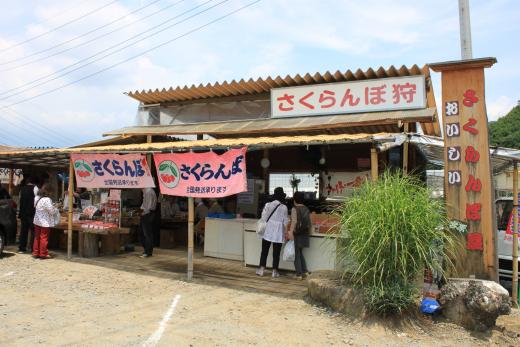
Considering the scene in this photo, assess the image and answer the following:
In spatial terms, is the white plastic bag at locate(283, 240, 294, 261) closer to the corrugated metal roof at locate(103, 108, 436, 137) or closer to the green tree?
the corrugated metal roof at locate(103, 108, 436, 137)

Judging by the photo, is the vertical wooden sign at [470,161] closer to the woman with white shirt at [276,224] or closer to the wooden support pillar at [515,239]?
the wooden support pillar at [515,239]

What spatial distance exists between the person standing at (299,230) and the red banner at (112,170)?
285 cm

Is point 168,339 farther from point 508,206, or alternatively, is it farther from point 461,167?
point 508,206

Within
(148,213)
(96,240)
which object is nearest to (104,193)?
(96,240)

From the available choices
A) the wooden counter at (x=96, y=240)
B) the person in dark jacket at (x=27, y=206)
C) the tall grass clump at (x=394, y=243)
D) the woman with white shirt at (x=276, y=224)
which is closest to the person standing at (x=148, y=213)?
the wooden counter at (x=96, y=240)

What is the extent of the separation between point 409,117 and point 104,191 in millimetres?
7719

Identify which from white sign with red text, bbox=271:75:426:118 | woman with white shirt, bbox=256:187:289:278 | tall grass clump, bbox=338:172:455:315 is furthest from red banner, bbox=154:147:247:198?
white sign with red text, bbox=271:75:426:118

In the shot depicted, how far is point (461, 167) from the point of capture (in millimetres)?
6762

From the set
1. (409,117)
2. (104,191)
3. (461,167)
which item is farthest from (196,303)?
(104,191)

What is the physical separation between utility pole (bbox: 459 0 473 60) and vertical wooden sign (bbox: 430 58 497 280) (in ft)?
2.96

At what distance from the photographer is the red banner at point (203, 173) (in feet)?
23.6

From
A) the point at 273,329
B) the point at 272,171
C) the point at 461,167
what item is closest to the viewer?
the point at 273,329

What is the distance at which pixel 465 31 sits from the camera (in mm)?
7645

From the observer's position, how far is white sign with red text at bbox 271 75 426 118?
8.82 metres
